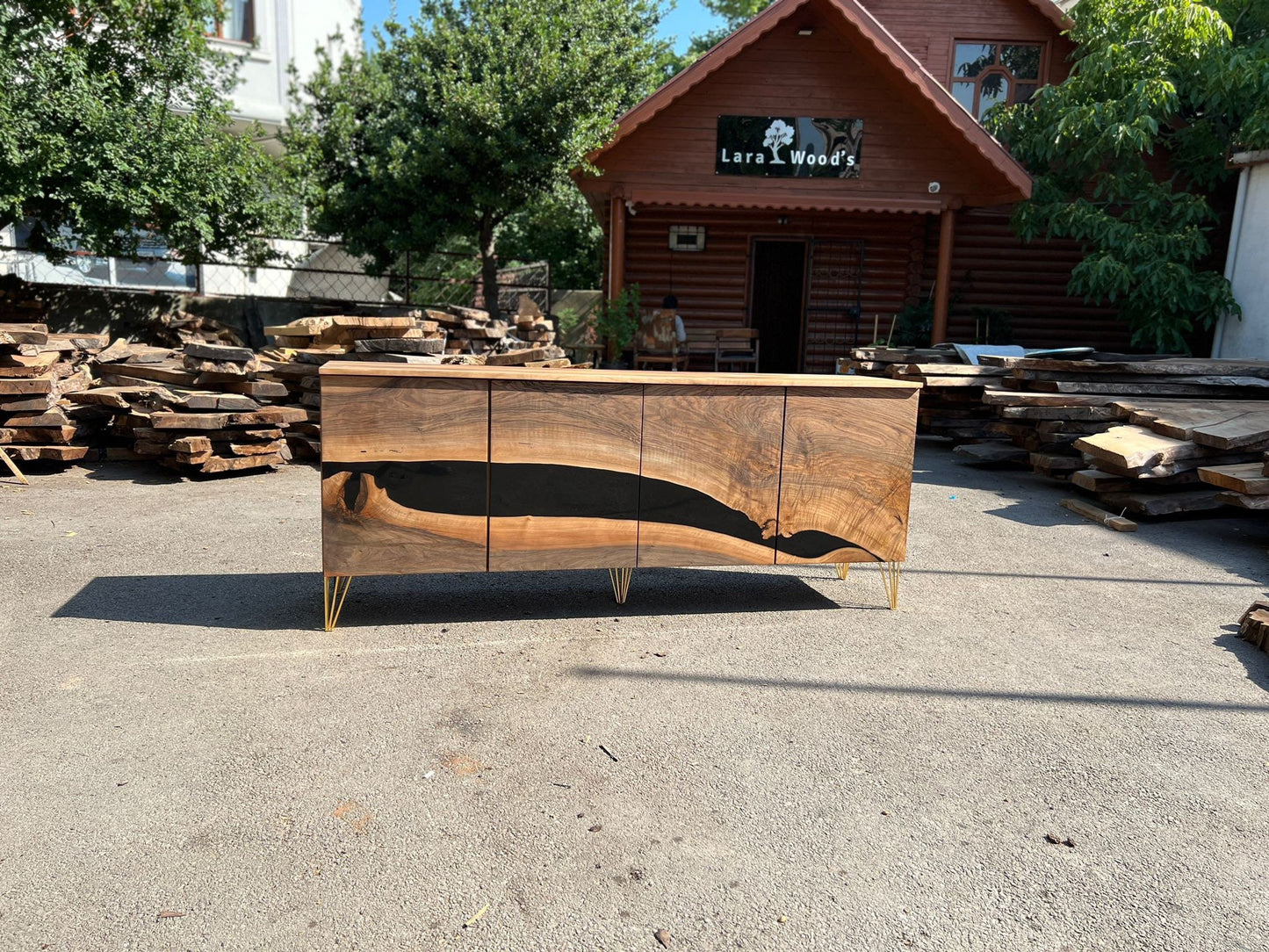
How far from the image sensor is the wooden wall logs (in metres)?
4.75

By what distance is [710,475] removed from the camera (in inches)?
202

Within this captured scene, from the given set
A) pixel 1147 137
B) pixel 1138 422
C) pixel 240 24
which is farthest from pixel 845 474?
pixel 240 24

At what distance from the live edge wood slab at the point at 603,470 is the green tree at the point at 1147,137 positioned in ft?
32.8

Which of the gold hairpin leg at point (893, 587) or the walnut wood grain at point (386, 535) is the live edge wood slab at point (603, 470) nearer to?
the walnut wood grain at point (386, 535)

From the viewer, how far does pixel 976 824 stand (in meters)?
3.18

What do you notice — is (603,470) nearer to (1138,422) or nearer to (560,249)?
(1138,422)

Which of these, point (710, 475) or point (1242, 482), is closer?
point (710, 475)

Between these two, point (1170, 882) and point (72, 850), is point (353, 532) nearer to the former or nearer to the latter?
point (72, 850)

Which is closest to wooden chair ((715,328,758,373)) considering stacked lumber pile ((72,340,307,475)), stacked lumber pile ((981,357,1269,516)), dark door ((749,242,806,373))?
dark door ((749,242,806,373))

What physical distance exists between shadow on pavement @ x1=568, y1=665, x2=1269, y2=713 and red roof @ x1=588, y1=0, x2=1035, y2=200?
10.8m

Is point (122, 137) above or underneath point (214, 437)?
above

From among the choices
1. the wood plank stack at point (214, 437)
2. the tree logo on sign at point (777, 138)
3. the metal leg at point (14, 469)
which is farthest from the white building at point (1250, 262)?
the metal leg at point (14, 469)

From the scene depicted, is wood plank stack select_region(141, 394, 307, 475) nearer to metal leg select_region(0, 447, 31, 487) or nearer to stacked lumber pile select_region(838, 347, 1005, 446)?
metal leg select_region(0, 447, 31, 487)

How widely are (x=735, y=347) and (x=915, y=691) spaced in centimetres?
1195
